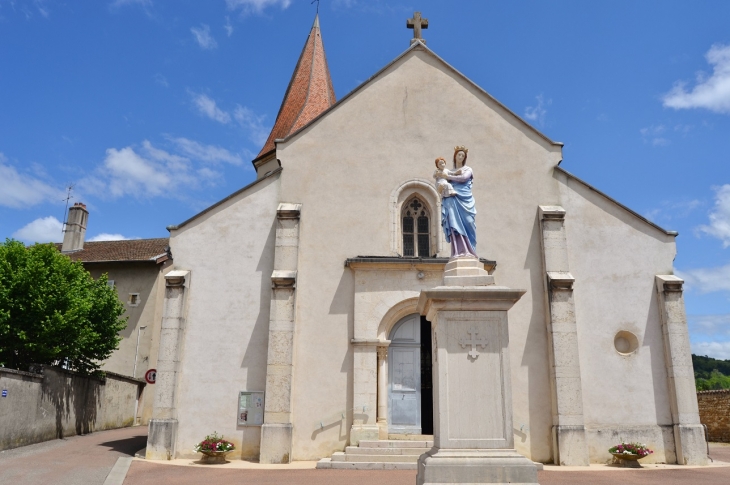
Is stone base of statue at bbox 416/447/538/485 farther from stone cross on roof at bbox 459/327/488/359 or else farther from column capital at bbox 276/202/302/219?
column capital at bbox 276/202/302/219

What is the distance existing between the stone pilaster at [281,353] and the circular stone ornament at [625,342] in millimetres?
7664

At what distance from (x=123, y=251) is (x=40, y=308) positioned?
Answer: 11.4m

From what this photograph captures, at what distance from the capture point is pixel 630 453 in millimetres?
12461

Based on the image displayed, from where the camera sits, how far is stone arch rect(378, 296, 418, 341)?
1353 centimetres

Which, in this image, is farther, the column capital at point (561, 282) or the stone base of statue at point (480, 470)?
the column capital at point (561, 282)

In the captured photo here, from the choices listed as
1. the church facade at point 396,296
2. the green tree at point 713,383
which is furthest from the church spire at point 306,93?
the green tree at point 713,383

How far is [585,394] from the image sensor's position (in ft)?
43.4

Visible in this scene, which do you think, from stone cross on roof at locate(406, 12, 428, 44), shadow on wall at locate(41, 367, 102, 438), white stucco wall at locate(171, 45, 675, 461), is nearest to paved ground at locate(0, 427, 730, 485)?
white stucco wall at locate(171, 45, 675, 461)

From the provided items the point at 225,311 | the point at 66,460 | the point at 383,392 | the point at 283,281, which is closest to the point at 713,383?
the point at 383,392

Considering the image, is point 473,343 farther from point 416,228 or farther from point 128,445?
point 128,445

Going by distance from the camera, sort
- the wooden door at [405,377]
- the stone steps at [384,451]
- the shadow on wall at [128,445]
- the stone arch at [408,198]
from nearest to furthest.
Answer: the stone steps at [384,451]
the wooden door at [405,377]
the shadow on wall at [128,445]
the stone arch at [408,198]

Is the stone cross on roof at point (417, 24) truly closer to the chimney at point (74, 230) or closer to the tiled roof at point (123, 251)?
the tiled roof at point (123, 251)

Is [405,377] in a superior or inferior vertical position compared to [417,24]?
inferior

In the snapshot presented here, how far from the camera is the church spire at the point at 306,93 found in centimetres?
2238
